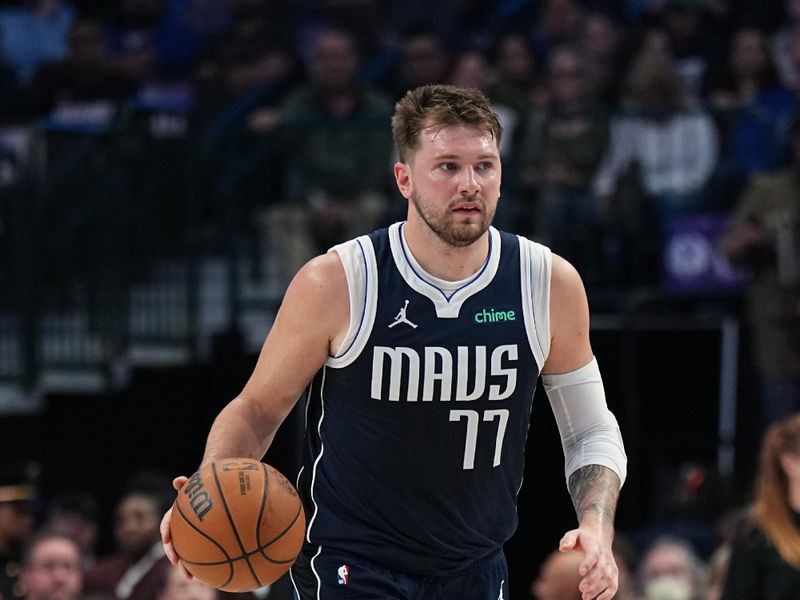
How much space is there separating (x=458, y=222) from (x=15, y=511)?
5.76 metres

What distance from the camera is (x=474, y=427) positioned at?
16.0ft

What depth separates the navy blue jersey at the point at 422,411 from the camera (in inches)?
191

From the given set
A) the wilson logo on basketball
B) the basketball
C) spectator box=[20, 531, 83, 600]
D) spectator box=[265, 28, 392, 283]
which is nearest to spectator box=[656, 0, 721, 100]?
spectator box=[265, 28, 392, 283]

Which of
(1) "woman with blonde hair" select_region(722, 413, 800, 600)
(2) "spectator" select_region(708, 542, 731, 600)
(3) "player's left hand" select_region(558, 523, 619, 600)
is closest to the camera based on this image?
(3) "player's left hand" select_region(558, 523, 619, 600)

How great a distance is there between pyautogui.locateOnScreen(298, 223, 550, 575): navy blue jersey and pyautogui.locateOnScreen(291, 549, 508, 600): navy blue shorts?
4 centimetres

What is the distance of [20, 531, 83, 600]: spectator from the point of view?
8.53m

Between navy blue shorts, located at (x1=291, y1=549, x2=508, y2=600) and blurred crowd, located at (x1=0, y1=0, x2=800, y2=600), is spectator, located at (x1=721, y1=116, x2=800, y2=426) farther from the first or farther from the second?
navy blue shorts, located at (x1=291, y1=549, x2=508, y2=600)

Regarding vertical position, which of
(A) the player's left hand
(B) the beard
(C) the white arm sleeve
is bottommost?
(A) the player's left hand

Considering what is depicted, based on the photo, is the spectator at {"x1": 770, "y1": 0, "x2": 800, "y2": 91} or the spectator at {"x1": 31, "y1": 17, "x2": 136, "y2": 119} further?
the spectator at {"x1": 31, "y1": 17, "x2": 136, "y2": 119}

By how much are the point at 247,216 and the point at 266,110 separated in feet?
2.88

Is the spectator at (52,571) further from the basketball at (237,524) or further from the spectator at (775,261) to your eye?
the spectator at (775,261)

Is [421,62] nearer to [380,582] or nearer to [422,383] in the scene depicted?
[422,383]

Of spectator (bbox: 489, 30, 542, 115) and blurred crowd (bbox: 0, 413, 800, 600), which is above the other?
spectator (bbox: 489, 30, 542, 115)

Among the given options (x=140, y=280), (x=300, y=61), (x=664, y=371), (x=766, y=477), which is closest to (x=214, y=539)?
(x=766, y=477)
